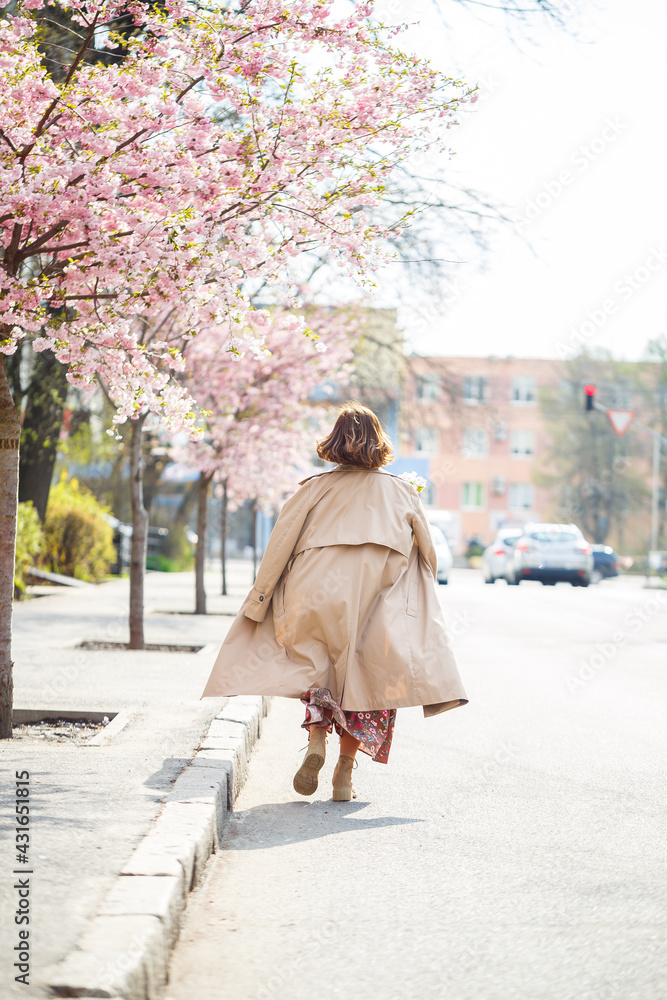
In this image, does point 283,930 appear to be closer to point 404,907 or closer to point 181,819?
point 404,907

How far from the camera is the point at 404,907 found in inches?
146

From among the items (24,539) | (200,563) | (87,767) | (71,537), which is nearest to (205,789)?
(87,767)

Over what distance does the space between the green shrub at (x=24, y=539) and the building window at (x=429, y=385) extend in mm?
7234

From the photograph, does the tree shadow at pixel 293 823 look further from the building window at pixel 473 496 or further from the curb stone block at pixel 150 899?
the building window at pixel 473 496

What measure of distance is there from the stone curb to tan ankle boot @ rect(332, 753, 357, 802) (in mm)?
562

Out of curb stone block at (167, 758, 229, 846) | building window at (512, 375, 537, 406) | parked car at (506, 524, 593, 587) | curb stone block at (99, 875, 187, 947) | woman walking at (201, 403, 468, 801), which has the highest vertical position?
building window at (512, 375, 537, 406)

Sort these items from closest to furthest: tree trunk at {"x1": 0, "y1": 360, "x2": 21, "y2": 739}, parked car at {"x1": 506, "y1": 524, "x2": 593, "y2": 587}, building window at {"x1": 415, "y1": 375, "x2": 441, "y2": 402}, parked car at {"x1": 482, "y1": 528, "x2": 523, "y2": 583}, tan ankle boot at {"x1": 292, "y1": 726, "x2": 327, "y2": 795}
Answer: tan ankle boot at {"x1": 292, "y1": 726, "x2": 327, "y2": 795} < tree trunk at {"x1": 0, "y1": 360, "x2": 21, "y2": 739} < building window at {"x1": 415, "y1": 375, "x2": 441, "y2": 402} < parked car at {"x1": 506, "y1": 524, "x2": 593, "y2": 587} < parked car at {"x1": 482, "y1": 528, "x2": 523, "y2": 583}

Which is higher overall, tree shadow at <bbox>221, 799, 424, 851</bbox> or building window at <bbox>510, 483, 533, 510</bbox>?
building window at <bbox>510, 483, 533, 510</bbox>

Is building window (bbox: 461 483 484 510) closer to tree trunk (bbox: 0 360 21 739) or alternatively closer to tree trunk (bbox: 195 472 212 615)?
tree trunk (bbox: 195 472 212 615)

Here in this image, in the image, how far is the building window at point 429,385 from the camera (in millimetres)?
20188

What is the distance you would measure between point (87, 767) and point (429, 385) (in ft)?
53.7

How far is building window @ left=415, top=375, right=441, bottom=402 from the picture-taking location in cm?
2019

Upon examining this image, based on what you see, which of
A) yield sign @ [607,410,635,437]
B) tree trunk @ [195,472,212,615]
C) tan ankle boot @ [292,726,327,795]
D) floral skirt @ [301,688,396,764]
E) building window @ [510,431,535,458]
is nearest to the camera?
tan ankle boot @ [292,726,327,795]

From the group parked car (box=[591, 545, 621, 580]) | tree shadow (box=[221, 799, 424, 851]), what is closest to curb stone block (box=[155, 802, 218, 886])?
tree shadow (box=[221, 799, 424, 851])
